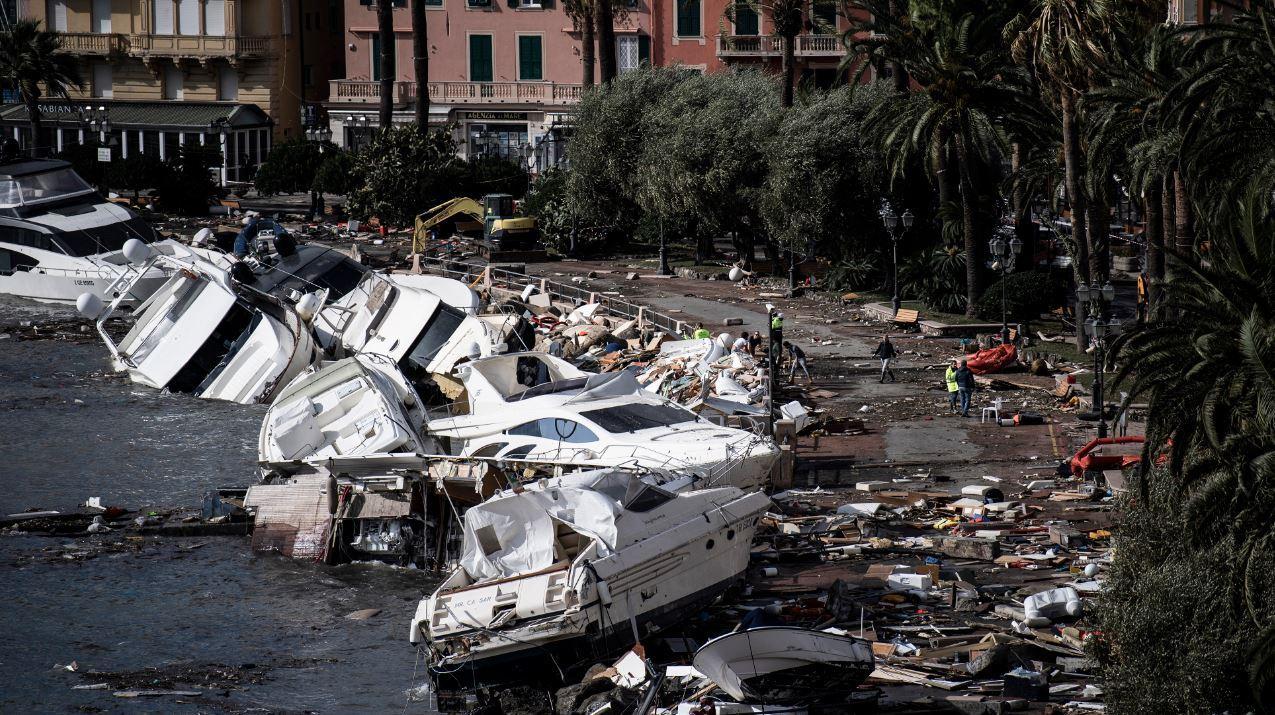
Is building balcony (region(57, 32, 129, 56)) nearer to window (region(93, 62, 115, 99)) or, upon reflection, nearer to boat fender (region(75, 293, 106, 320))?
window (region(93, 62, 115, 99))

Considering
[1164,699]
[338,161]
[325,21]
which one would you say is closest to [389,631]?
[1164,699]

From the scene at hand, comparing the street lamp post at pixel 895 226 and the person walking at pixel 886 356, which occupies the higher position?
the street lamp post at pixel 895 226

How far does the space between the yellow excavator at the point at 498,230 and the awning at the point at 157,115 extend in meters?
21.0

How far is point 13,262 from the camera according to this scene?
49.8 meters

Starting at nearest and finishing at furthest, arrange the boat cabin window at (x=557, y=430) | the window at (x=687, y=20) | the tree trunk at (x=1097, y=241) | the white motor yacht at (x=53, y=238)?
the boat cabin window at (x=557, y=430)
the tree trunk at (x=1097, y=241)
the white motor yacht at (x=53, y=238)
the window at (x=687, y=20)

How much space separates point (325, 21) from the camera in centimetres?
8400

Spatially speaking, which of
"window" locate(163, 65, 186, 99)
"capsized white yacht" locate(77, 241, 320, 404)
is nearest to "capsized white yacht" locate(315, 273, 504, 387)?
"capsized white yacht" locate(77, 241, 320, 404)

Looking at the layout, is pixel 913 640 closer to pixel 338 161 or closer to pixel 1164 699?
pixel 1164 699

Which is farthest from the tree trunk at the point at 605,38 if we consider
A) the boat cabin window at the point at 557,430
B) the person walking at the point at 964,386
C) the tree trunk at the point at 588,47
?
the boat cabin window at the point at 557,430

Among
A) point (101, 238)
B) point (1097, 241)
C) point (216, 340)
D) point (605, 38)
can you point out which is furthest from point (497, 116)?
point (1097, 241)

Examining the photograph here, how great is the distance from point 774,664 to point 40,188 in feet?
132

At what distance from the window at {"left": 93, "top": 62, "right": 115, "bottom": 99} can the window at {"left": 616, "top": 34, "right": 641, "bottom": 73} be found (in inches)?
956

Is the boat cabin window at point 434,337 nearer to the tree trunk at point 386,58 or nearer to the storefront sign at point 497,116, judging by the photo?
the tree trunk at point 386,58

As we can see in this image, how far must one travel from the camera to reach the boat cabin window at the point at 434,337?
35.8 m
